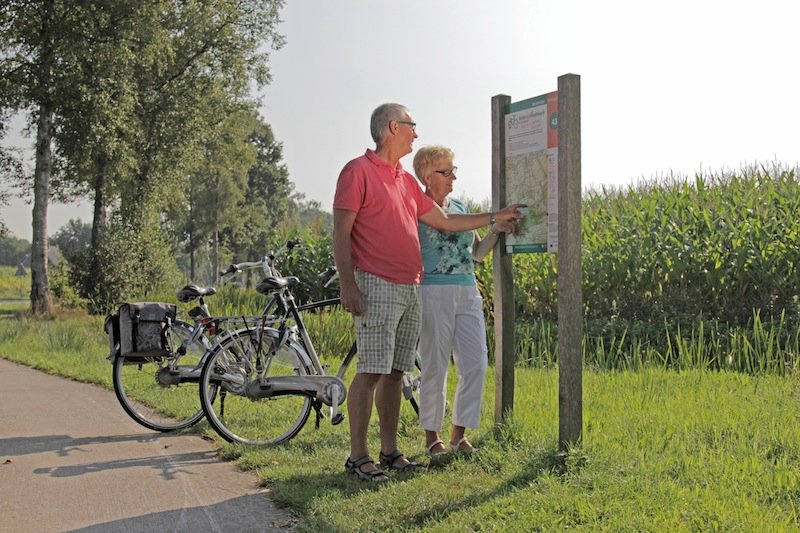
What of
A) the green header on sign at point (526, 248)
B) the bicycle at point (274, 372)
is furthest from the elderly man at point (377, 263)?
the bicycle at point (274, 372)

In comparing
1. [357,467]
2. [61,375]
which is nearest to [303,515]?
[357,467]

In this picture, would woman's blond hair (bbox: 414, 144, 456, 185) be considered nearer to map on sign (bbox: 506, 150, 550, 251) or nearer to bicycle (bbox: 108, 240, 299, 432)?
map on sign (bbox: 506, 150, 550, 251)

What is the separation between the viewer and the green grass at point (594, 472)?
4414 millimetres

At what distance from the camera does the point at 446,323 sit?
590 centimetres

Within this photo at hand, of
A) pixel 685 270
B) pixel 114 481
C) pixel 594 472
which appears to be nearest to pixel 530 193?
pixel 594 472

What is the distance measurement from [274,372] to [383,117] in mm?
2458

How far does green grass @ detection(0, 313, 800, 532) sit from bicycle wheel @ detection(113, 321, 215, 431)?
15.1 inches

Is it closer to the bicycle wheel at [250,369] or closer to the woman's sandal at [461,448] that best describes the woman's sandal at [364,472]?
the woman's sandal at [461,448]

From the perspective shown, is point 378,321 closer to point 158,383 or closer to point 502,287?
point 502,287

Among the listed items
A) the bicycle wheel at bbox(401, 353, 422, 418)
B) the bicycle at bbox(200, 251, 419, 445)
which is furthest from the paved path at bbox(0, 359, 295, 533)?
the bicycle wheel at bbox(401, 353, 422, 418)

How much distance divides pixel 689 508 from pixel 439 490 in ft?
4.56

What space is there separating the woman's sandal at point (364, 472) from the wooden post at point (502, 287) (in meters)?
1.19

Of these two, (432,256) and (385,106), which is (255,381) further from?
(385,106)

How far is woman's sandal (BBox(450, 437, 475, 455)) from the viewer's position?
5.89 meters
